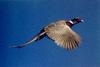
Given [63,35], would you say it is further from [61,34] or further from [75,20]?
[75,20]

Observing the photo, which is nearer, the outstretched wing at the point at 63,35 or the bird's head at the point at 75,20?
the outstretched wing at the point at 63,35

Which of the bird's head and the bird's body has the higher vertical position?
the bird's head

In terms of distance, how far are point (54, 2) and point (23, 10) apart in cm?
10

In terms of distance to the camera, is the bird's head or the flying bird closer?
the flying bird

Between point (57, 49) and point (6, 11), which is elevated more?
point (6, 11)

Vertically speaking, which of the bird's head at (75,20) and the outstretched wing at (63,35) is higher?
the bird's head at (75,20)

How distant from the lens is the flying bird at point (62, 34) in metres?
0.77

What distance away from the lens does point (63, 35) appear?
2.64ft

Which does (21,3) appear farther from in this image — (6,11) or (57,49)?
(57,49)

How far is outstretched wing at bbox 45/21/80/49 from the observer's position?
0.77 m

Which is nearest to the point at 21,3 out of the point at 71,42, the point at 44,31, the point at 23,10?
the point at 23,10

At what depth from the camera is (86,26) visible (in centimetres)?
95

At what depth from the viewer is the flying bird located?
0.77 meters

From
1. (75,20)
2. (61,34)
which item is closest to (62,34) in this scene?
(61,34)
